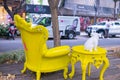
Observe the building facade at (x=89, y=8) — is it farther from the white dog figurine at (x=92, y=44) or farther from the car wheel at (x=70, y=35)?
the white dog figurine at (x=92, y=44)

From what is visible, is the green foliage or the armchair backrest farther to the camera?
the green foliage

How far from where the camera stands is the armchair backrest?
16.6 ft

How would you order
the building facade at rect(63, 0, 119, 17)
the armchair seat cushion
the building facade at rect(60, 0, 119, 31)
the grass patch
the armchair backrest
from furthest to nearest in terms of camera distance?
the building facade at rect(63, 0, 119, 17) → the building facade at rect(60, 0, 119, 31) → the grass patch → the armchair seat cushion → the armchair backrest

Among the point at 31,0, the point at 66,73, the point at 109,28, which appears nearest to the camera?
the point at 66,73

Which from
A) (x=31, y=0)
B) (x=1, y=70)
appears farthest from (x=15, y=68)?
(x=31, y=0)

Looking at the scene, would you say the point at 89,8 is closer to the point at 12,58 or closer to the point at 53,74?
the point at 12,58

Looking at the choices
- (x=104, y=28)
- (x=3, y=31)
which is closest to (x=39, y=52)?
(x=3, y=31)

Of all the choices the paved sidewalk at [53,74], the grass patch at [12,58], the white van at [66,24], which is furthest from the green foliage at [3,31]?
the paved sidewalk at [53,74]

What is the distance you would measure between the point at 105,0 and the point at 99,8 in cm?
363

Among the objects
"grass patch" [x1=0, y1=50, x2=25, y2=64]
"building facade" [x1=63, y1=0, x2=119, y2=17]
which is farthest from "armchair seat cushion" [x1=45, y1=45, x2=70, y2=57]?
"building facade" [x1=63, y1=0, x2=119, y2=17]

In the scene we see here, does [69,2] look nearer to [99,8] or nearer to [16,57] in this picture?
[99,8]

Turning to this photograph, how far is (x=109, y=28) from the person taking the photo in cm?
2778

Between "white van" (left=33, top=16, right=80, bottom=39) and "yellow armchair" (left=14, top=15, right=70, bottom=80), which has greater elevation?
"yellow armchair" (left=14, top=15, right=70, bottom=80)

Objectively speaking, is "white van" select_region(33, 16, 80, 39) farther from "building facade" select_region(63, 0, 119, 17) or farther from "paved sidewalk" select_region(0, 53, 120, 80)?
"paved sidewalk" select_region(0, 53, 120, 80)
